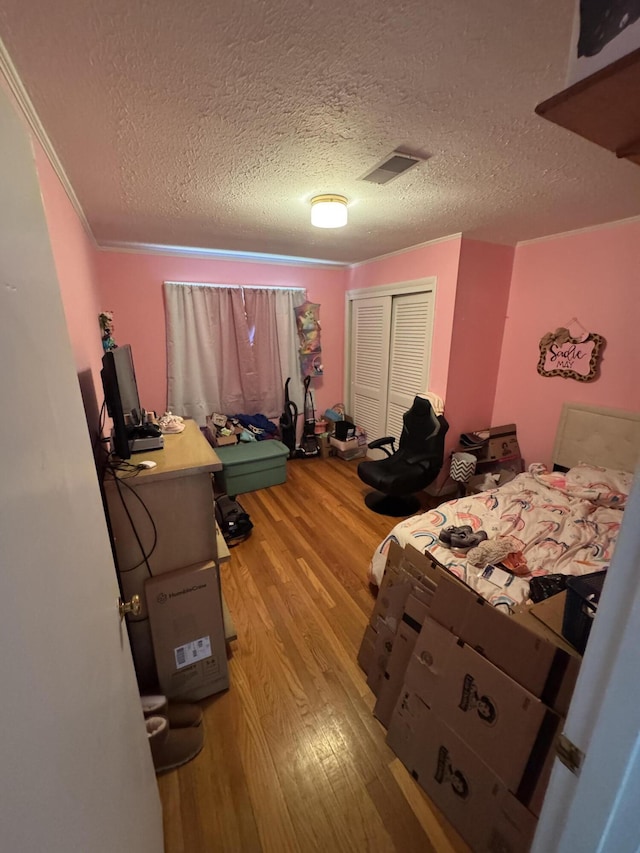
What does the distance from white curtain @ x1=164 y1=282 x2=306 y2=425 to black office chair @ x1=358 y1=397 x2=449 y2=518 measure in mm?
1566

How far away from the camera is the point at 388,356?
3775 millimetres

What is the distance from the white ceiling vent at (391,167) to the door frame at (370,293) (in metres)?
1.50

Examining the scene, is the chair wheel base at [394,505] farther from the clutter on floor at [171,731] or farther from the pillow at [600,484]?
the clutter on floor at [171,731]

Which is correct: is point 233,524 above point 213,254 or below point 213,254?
below

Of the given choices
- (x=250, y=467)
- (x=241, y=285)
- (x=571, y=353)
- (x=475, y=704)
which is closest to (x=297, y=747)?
(x=475, y=704)

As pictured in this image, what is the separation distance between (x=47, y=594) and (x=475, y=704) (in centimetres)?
135

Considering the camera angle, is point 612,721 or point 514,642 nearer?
point 612,721

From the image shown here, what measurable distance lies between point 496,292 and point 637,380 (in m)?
1.26

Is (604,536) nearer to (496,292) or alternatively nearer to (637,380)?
(637,380)

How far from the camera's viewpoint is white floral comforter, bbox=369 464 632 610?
5.53 ft

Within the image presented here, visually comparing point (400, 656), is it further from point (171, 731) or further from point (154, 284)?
point (154, 284)

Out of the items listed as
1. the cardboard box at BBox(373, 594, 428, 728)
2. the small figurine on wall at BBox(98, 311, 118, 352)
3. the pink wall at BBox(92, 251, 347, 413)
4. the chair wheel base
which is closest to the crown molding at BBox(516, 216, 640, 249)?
the pink wall at BBox(92, 251, 347, 413)

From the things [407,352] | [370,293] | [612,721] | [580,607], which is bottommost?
[580,607]

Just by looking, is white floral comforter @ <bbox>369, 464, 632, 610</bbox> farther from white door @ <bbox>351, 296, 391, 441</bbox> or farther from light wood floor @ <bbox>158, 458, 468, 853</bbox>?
white door @ <bbox>351, 296, 391, 441</bbox>
